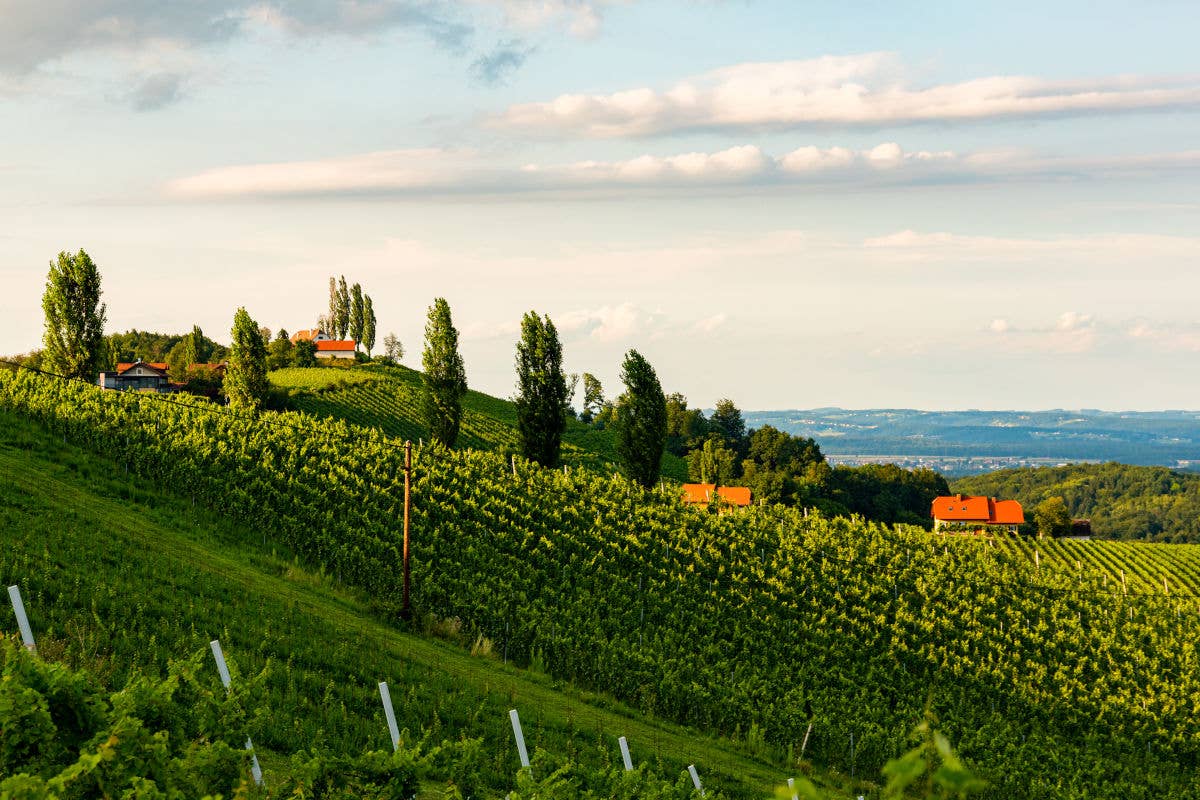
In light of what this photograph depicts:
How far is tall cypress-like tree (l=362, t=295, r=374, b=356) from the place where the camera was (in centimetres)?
13988

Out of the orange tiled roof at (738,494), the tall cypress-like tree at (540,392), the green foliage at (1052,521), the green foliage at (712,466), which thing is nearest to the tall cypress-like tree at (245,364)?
the tall cypress-like tree at (540,392)

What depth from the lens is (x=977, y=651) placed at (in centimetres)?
3928

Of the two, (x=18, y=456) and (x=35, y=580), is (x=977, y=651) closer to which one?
(x=35, y=580)

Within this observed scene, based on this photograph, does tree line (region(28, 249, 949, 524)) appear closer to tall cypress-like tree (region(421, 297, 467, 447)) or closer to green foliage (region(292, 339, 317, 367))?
tall cypress-like tree (region(421, 297, 467, 447))

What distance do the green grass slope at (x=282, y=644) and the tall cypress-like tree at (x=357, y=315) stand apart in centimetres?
11013

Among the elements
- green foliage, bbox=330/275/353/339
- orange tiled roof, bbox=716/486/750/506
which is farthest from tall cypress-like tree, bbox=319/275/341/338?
orange tiled roof, bbox=716/486/750/506

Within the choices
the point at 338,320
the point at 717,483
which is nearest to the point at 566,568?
the point at 717,483

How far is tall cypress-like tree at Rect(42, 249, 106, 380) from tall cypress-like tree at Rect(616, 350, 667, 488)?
33.1 m

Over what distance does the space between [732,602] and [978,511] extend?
287ft

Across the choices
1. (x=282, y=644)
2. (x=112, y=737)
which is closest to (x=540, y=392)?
(x=282, y=644)

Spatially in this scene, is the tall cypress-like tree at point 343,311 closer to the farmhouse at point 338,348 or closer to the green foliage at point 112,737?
the farmhouse at point 338,348

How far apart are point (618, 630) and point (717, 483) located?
7509 centimetres

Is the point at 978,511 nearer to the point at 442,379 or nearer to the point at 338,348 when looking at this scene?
the point at 442,379

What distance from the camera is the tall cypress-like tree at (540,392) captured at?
2292 inches
